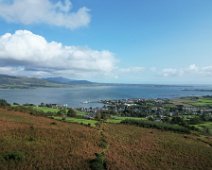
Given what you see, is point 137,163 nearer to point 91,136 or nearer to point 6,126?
point 91,136

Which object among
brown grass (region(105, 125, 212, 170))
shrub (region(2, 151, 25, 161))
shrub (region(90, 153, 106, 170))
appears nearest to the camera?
shrub (region(2, 151, 25, 161))

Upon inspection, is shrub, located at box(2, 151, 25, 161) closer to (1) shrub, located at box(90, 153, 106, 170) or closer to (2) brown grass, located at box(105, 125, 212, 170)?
(1) shrub, located at box(90, 153, 106, 170)

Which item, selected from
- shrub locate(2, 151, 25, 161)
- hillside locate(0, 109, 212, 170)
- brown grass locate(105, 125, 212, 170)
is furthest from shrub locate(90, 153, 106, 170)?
shrub locate(2, 151, 25, 161)

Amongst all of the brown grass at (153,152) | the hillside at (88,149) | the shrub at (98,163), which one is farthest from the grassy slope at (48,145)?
the brown grass at (153,152)

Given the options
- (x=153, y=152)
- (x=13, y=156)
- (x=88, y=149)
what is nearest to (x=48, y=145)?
(x=88, y=149)

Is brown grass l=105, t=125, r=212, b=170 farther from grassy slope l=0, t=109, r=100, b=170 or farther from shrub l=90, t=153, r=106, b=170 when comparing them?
grassy slope l=0, t=109, r=100, b=170

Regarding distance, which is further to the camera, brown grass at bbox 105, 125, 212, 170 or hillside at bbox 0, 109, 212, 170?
brown grass at bbox 105, 125, 212, 170

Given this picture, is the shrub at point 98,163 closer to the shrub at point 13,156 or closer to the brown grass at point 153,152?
the brown grass at point 153,152

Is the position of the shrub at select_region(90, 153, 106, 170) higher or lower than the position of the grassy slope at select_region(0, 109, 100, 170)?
lower

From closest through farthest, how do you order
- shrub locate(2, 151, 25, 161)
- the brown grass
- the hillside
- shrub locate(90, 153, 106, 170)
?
shrub locate(2, 151, 25, 161), shrub locate(90, 153, 106, 170), the hillside, the brown grass
